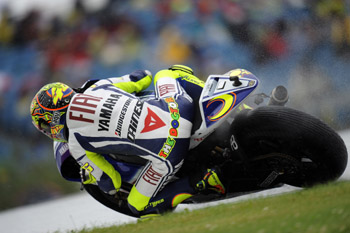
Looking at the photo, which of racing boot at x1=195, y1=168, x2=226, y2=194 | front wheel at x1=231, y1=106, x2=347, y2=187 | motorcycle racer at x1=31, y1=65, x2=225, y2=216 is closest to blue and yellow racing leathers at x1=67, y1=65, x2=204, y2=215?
motorcycle racer at x1=31, y1=65, x2=225, y2=216

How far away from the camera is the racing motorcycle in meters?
3.01

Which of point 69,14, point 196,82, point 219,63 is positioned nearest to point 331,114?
point 219,63

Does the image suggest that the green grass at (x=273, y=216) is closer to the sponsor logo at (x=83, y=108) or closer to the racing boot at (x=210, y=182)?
the racing boot at (x=210, y=182)

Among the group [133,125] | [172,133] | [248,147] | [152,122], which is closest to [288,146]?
[248,147]

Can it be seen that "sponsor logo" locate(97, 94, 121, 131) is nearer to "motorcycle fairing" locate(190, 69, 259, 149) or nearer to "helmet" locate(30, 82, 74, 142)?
"helmet" locate(30, 82, 74, 142)

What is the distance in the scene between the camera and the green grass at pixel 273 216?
A: 2.24m

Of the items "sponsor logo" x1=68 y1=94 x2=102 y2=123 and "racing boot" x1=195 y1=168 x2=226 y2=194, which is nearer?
"sponsor logo" x1=68 y1=94 x2=102 y2=123

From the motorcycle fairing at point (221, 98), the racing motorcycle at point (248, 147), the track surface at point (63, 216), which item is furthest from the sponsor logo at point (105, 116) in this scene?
the track surface at point (63, 216)

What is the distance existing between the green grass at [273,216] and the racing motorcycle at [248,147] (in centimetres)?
24

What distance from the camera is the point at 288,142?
309 centimetres

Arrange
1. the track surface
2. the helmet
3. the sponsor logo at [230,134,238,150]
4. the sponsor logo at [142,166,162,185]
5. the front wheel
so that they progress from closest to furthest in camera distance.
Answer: the front wheel
the sponsor logo at [230,134,238,150]
the sponsor logo at [142,166,162,185]
the helmet
the track surface

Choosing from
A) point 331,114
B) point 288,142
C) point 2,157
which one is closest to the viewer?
point 288,142

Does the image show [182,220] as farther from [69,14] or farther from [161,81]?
[69,14]

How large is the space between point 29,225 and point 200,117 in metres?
2.69
